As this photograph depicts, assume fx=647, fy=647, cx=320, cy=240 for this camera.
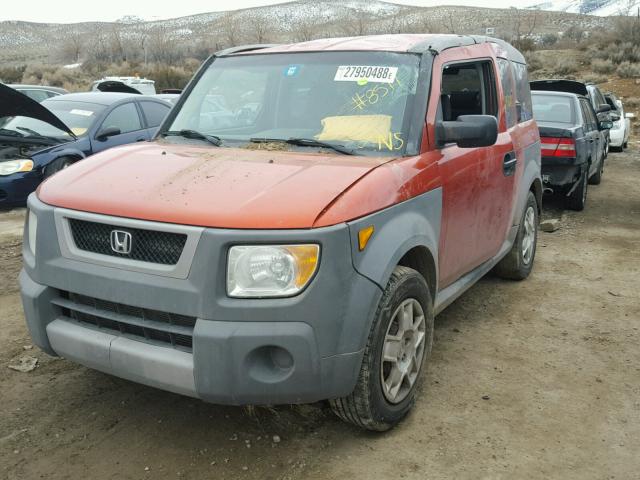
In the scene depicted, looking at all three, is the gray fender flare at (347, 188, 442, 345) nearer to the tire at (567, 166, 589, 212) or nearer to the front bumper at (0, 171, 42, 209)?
the tire at (567, 166, 589, 212)

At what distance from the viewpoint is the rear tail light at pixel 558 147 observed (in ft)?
26.8

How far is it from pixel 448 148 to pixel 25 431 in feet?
8.80

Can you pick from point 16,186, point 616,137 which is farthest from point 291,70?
point 616,137

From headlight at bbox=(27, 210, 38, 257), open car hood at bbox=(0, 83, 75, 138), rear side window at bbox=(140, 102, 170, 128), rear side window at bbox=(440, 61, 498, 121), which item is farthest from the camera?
rear side window at bbox=(140, 102, 170, 128)

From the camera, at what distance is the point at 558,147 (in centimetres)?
825

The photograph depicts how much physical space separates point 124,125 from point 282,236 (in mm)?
7362

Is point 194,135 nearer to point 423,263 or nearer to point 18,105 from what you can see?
point 18,105

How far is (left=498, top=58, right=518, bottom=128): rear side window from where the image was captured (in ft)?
15.7

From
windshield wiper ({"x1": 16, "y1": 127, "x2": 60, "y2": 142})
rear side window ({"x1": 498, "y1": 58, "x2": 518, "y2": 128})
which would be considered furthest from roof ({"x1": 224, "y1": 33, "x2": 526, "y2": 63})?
windshield wiper ({"x1": 16, "y1": 127, "x2": 60, "y2": 142})

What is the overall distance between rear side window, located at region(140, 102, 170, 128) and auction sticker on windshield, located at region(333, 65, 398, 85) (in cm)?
639

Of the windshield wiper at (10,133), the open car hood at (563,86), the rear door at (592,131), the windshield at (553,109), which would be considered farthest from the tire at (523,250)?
the open car hood at (563,86)

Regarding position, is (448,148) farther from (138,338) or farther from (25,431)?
(25,431)

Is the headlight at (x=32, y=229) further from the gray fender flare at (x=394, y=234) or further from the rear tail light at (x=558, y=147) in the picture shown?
the rear tail light at (x=558, y=147)

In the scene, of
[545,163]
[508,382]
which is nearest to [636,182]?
[545,163]
